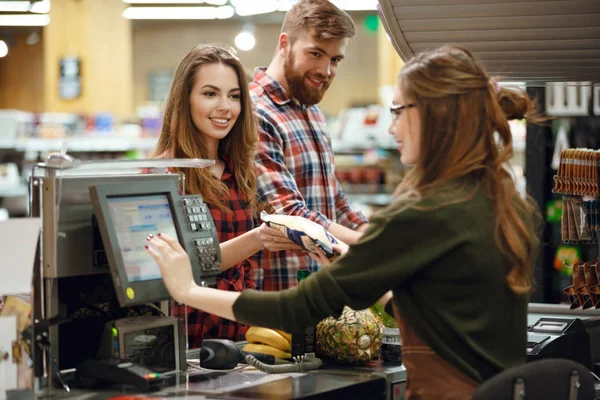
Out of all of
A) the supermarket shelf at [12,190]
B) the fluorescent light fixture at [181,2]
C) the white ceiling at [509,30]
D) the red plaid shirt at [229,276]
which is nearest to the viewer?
the white ceiling at [509,30]

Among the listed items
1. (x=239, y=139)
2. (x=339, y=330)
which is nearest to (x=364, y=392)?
(x=339, y=330)

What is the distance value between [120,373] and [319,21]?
1932 millimetres

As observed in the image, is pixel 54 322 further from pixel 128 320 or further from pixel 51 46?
pixel 51 46

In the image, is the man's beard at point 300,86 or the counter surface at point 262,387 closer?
the counter surface at point 262,387

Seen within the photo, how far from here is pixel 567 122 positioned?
6.29 m

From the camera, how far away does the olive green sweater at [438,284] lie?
6.50 feet

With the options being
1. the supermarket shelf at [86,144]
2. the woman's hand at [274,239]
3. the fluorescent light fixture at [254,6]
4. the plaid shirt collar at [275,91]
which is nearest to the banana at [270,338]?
the woman's hand at [274,239]

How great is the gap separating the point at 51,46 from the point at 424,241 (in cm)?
1193

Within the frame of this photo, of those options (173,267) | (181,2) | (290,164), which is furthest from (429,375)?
(181,2)

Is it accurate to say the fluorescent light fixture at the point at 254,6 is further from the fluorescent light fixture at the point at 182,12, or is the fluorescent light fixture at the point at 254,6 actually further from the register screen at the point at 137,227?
the register screen at the point at 137,227

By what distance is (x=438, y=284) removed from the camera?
6.62ft

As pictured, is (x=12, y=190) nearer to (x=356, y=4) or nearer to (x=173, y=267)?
(x=356, y=4)

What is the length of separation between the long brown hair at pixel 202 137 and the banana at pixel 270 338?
59 cm

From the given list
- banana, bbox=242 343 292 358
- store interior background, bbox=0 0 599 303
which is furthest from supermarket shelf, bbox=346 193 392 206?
banana, bbox=242 343 292 358
